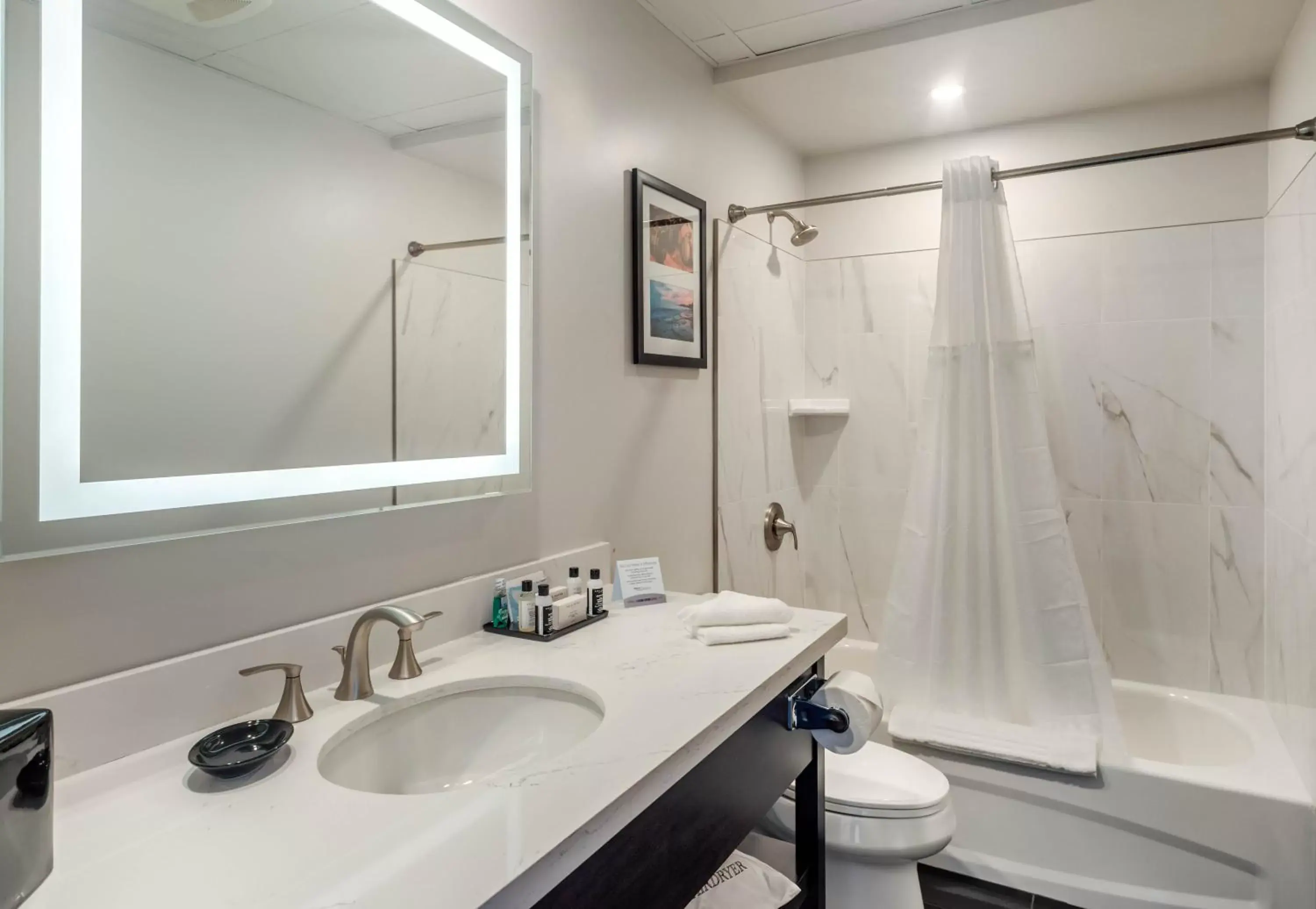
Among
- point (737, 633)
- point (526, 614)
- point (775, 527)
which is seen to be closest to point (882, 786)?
point (737, 633)

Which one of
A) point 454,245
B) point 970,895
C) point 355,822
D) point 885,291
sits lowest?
point 970,895

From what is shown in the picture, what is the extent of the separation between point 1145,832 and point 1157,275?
161 cm

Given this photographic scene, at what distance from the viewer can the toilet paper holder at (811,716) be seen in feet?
3.91

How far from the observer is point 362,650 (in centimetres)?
102

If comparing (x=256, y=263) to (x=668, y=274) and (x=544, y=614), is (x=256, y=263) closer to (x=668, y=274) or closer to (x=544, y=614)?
(x=544, y=614)

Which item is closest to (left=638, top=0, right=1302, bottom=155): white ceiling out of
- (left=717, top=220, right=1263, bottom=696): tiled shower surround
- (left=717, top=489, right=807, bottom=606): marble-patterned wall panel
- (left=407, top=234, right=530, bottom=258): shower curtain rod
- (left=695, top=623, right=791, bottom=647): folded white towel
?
(left=717, top=220, right=1263, bottom=696): tiled shower surround

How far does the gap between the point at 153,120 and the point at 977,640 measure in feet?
6.79

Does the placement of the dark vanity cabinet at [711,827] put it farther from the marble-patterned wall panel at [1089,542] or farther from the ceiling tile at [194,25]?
the marble-patterned wall panel at [1089,542]

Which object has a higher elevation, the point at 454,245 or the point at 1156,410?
the point at 454,245

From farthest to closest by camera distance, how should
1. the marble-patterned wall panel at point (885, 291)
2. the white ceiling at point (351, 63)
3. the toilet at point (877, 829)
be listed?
the marble-patterned wall panel at point (885, 291)
the toilet at point (877, 829)
the white ceiling at point (351, 63)

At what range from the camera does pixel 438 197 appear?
126 cm

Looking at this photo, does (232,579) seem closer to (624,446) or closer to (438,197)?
(438,197)

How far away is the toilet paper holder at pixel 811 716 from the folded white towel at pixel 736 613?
134mm

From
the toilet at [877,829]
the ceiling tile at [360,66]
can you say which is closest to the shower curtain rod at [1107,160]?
the ceiling tile at [360,66]
